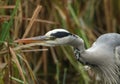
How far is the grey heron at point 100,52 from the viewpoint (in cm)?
278

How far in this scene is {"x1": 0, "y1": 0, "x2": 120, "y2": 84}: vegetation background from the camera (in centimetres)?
292

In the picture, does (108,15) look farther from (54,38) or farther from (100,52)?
(54,38)

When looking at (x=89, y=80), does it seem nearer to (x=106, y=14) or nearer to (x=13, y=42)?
(x=106, y=14)

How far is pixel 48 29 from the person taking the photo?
4020 millimetres

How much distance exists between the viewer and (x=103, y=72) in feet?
10.5

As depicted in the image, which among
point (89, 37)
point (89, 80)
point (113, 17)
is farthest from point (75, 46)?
point (113, 17)

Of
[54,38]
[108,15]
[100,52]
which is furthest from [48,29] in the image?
[54,38]

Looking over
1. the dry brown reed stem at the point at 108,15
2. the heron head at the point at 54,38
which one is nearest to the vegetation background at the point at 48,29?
the dry brown reed stem at the point at 108,15

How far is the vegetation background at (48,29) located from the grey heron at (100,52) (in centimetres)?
26

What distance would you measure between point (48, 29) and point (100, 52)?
3.48ft

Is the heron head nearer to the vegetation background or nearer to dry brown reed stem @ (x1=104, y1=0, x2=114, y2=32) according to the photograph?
the vegetation background

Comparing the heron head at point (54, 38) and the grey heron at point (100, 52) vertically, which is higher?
the heron head at point (54, 38)

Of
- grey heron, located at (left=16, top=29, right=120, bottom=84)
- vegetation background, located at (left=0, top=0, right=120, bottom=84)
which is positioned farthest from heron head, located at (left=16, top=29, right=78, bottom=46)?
vegetation background, located at (left=0, top=0, right=120, bottom=84)

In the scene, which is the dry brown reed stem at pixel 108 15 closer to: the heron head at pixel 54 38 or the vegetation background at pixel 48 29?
the vegetation background at pixel 48 29
